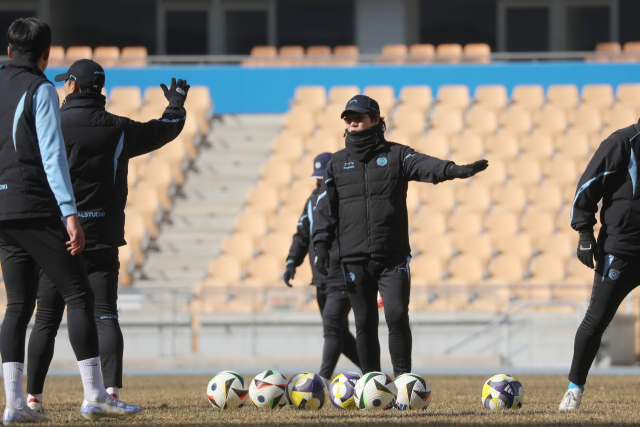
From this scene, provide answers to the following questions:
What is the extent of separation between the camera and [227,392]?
611 centimetres

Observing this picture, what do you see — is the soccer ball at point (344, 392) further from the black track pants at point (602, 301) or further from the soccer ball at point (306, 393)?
the black track pants at point (602, 301)

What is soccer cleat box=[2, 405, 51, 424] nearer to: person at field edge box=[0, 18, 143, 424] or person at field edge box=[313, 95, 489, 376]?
person at field edge box=[0, 18, 143, 424]

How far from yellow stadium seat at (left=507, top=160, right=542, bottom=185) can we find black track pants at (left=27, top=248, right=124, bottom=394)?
11.6 meters

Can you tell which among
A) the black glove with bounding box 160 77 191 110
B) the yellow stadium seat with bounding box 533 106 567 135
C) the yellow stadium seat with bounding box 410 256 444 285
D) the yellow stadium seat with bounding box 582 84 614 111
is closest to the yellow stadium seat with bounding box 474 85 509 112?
the yellow stadium seat with bounding box 533 106 567 135

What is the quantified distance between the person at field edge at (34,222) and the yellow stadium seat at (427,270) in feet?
31.1

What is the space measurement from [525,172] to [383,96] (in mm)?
3797

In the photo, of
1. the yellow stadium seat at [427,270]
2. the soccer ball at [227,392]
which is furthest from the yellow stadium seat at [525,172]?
the soccer ball at [227,392]

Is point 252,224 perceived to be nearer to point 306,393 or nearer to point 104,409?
point 306,393

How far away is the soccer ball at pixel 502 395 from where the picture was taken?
593 centimetres

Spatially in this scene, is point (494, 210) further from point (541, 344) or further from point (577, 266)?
point (541, 344)

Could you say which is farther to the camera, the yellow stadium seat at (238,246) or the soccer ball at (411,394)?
the yellow stadium seat at (238,246)

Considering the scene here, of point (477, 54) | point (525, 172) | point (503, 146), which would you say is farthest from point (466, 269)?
point (477, 54)

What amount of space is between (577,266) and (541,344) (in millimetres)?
2056

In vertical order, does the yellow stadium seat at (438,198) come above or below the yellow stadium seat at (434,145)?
below
